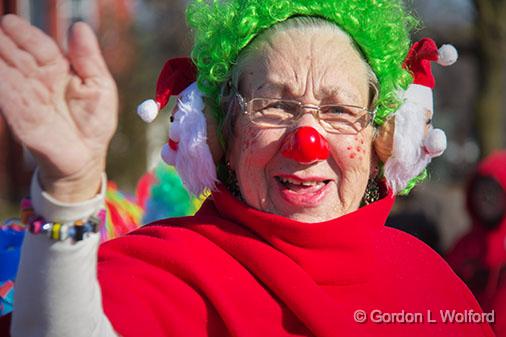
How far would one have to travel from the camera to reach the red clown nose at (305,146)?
234 centimetres

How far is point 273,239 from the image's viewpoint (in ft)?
7.93

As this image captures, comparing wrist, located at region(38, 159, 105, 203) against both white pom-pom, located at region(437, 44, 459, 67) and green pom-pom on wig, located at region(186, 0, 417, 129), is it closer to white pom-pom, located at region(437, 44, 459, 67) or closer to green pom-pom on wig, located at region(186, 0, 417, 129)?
green pom-pom on wig, located at region(186, 0, 417, 129)

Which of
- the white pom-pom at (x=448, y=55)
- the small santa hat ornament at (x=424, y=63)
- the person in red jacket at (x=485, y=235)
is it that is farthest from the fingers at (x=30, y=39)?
the person in red jacket at (x=485, y=235)

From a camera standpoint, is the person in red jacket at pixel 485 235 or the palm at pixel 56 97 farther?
the person in red jacket at pixel 485 235

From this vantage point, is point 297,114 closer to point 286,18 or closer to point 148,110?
point 286,18

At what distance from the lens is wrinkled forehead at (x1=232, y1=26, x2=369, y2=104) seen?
2469 millimetres

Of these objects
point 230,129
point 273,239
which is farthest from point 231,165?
point 273,239

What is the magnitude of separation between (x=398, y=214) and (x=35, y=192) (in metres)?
5.08

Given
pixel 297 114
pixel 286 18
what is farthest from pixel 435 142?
pixel 286 18

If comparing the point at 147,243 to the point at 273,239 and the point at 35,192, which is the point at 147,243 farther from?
the point at 35,192

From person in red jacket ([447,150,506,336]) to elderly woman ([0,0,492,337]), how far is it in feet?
6.19

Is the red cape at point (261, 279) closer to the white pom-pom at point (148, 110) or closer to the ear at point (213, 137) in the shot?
the ear at point (213, 137)

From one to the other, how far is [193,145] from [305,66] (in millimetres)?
409

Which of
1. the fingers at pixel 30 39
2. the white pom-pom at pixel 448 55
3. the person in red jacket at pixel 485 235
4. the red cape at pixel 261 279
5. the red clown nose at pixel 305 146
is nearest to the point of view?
the fingers at pixel 30 39
